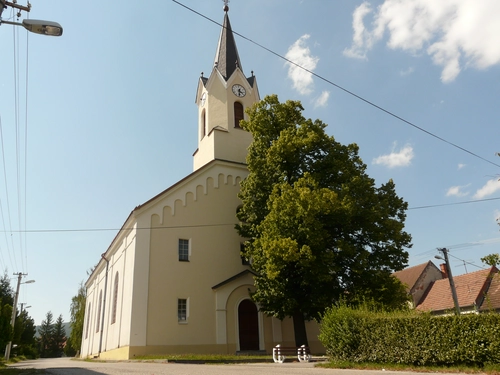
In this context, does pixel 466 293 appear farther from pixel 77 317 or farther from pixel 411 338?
pixel 77 317

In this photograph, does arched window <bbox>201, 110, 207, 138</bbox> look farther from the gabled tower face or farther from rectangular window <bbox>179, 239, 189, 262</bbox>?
rectangular window <bbox>179, 239, 189, 262</bbox>

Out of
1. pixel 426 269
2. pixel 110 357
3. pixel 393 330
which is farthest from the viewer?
pixel 426 269

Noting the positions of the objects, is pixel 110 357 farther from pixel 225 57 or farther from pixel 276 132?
pixel 225 57

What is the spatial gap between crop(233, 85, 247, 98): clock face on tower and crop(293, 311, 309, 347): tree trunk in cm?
1668

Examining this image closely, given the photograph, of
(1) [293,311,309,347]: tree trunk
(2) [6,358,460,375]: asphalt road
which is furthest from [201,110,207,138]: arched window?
(2) [6,358,460,375]: asphalt road

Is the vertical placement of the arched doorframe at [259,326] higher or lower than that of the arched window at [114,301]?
lower

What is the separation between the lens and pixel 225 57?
31.6 meters

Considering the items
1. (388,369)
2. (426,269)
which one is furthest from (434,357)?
(426,269)

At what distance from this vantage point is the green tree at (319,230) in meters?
17.5

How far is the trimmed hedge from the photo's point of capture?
31.6 ft

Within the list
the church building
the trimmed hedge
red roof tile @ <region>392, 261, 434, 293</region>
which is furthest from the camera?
red roof tile @ <region>392, 261, 434, 293</region>

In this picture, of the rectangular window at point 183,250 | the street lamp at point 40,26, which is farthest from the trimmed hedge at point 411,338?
the street lamp at point 40,26

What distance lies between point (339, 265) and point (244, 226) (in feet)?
20.6

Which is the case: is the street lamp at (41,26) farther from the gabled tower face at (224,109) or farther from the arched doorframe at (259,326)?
the gabled tower face at (224,109)
